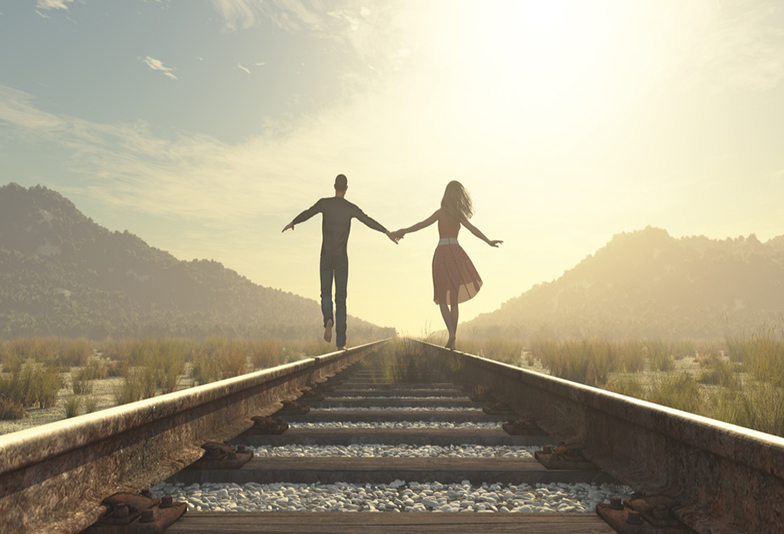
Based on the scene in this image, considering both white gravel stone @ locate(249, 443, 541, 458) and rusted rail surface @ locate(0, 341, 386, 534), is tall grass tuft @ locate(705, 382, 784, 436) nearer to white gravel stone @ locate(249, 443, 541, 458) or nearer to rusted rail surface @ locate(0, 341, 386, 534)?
white gravel stone @ locate(249, 443, 541, 458)

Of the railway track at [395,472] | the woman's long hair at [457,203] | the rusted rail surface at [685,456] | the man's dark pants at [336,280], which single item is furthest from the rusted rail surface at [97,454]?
the woman's long hair at [457,203]

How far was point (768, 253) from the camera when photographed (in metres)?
100

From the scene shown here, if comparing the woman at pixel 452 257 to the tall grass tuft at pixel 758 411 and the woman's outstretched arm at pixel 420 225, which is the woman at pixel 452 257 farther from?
the tall grass tuft at pixel 758 411

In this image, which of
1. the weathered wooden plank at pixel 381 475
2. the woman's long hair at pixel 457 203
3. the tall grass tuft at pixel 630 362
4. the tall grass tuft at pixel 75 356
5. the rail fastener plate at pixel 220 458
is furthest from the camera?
the tall grass tuft at pixel 75 356

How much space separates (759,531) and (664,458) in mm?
584

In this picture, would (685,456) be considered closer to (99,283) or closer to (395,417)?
(395,417)

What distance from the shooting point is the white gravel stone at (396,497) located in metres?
2.11

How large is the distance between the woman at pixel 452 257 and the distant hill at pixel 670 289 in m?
57.7

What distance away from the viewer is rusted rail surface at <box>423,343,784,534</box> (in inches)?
59.7

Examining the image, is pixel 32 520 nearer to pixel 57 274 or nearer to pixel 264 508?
pixel 264 508

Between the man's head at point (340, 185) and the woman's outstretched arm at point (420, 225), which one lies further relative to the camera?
the man's head at point (340, 185)

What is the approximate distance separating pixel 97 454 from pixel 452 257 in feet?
21.6

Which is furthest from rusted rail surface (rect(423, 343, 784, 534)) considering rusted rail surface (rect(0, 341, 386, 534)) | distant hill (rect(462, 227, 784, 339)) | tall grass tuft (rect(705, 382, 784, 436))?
distant hill (rect(462, 227, 784, 339))

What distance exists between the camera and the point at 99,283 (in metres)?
95.6
